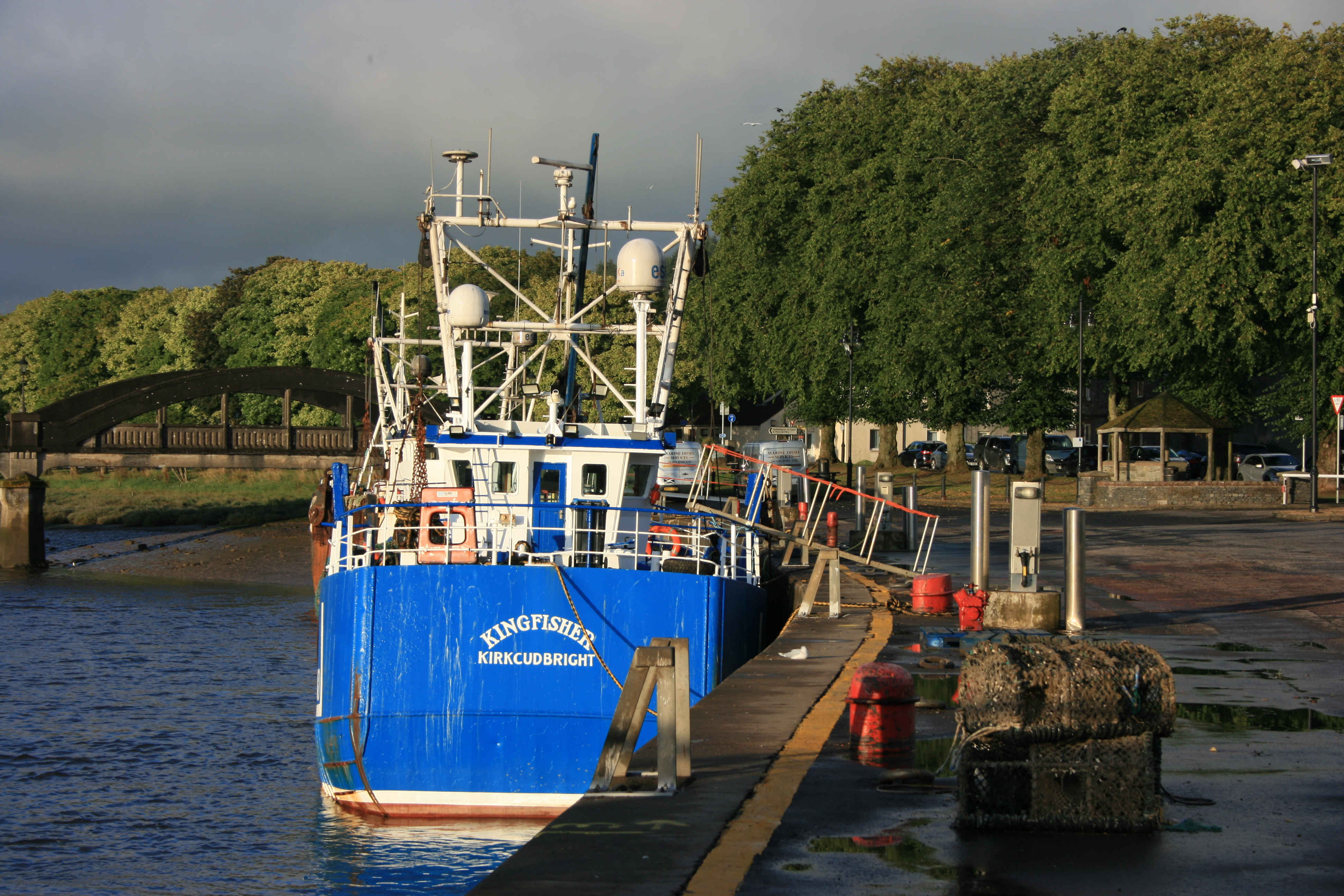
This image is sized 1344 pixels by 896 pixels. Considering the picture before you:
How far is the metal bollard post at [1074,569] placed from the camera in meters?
14.9

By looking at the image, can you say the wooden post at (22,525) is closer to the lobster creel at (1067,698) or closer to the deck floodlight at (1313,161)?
the deck floodlight at (1313,161)

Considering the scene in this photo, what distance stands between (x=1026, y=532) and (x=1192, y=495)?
29.7 m

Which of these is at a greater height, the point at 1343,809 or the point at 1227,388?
the point at 1227,388

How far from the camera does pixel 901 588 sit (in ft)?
66.0

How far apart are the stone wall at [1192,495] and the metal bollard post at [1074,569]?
2931cm

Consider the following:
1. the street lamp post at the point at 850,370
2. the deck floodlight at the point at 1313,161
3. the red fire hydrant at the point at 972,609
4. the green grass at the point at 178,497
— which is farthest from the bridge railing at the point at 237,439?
the red fire hydrant at the point at 972,609

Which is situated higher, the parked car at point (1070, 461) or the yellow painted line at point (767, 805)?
the parked car at point (1070, 461)

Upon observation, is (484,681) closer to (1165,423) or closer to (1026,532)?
(1026,532)

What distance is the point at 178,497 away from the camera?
68875mm

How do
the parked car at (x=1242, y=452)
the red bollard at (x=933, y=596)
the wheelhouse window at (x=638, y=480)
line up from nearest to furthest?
the wheelhouse window at (x=638, y=480)
the red bollard at (x=933, y=596)
the parked car at (x=1242, y=452)

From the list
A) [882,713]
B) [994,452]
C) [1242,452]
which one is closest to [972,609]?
[882,713]

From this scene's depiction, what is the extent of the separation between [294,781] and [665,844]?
12473 mm

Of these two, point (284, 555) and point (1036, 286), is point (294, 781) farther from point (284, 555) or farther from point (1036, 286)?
point (1036, 286)

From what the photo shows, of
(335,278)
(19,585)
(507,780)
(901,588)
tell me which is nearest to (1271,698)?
(507,780)
